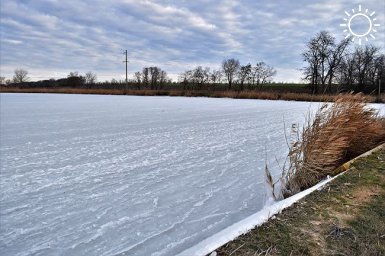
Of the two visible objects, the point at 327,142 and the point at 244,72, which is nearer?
the point at 327,142

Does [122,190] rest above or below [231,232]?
below

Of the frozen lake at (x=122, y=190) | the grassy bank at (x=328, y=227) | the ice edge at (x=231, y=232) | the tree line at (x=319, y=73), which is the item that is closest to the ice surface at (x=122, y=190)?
the frozen lake at (x=122, y=190)

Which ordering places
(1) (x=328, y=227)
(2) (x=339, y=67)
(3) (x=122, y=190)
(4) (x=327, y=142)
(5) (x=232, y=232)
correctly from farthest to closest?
(2) (x=339, y=67) < (4) (x=327, y=142) < (3) (x=122, y=190) < (1) (x=328, y=227) < (5) (x=232, y=232)

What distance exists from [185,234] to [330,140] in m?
2.76

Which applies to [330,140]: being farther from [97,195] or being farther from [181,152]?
[97,195]

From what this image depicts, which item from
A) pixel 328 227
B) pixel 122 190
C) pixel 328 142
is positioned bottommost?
pixel 122 190

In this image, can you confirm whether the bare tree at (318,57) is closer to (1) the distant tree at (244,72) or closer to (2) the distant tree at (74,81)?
(1) the distant tree at (244,72)

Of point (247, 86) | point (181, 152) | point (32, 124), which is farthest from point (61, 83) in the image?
point (181, 152)

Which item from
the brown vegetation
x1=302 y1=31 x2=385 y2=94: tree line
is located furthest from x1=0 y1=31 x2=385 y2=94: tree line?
the brown vegetation

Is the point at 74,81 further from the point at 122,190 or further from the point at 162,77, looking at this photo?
the point at 122,190

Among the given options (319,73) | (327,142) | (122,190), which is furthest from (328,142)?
(319,73)

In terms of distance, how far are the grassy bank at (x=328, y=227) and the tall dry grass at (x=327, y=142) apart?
0.52 m

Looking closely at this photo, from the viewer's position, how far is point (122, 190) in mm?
3525

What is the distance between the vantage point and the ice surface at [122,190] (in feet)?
8.36
